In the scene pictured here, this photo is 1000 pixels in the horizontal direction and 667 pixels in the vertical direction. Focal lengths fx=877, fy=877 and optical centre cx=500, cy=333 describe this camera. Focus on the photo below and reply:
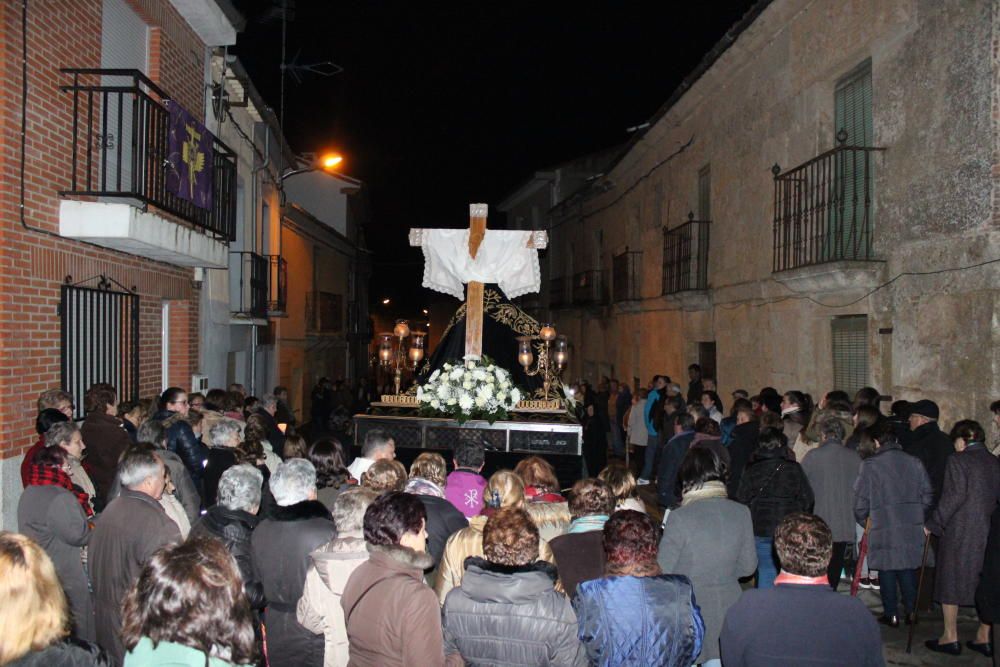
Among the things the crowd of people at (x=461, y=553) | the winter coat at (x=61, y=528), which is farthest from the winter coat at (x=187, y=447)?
the winter coat at (x=61, y=528)

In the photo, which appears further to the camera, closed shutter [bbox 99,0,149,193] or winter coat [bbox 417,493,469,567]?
closed shutter [bbox 99,0,149,193]

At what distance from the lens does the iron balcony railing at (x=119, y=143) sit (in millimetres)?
7219

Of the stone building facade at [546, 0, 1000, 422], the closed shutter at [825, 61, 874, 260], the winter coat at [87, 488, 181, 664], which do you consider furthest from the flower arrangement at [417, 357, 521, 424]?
the winter coat at [87, 488, 181, 664]

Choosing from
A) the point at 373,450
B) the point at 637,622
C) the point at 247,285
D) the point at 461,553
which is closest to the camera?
the point at 637,622

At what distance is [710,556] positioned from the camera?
4676 millimetres

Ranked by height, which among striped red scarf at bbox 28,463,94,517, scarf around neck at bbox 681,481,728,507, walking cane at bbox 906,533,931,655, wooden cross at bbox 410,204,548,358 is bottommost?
walking cane at bbox 906,533,931,655

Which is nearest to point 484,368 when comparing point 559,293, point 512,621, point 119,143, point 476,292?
point 476,292

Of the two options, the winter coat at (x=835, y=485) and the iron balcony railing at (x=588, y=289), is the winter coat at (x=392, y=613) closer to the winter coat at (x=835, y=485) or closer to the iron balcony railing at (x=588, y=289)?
the winter coat at (x=835, y=485)

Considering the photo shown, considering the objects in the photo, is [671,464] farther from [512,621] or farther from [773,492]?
[512,621]

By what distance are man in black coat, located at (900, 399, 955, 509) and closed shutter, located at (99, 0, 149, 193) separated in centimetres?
722

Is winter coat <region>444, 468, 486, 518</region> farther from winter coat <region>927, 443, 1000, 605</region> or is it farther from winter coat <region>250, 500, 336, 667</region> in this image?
winter coat <region>927, 443, 1000, 605</region>

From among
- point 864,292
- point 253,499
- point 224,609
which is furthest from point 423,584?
point 864,292

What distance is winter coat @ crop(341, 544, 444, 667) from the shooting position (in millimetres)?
3436

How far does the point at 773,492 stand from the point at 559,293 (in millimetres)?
23051
